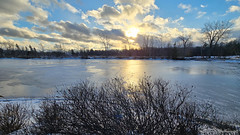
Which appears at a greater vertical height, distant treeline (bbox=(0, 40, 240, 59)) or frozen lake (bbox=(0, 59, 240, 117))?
distant treeline (bbox=(0, 40, 240, 59))

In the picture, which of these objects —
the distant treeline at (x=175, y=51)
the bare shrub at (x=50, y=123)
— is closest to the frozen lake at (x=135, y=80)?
the bare shrub at (x=50, y=123)

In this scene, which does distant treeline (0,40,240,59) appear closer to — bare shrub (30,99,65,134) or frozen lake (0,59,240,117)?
frozen lake (0,59,240,117)

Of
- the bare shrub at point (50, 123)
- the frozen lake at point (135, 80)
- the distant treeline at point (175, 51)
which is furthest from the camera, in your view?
the distant treeline at point (175, 51)

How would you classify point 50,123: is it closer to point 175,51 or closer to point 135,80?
point 135,80

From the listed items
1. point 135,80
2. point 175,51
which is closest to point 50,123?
point 135,80

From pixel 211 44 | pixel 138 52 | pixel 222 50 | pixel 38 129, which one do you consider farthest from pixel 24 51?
pixel 222 50

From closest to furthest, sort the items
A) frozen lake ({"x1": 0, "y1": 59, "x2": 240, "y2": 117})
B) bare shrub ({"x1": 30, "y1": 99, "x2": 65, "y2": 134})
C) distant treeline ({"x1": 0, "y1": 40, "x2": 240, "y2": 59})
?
bare shrub ({"x1": 30, "y1": 99, "x2": 65, "y2": 134}) < frozen lake ({"x1": 0, "y1": 59, "x2": 240, "y2": 117}) < distant treeline ({"x1": 0, "y1": 40, "x2": 240, "y2": 59})

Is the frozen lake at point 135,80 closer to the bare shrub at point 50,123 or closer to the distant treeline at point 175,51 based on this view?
the bare shrub at point 50,123

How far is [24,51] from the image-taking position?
78438mm

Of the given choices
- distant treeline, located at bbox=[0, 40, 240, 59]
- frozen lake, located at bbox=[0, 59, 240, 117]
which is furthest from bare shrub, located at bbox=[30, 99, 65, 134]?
distant treeline, located at bbox=[0, 40, 240, 59]

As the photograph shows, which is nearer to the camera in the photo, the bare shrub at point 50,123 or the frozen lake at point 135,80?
the bare shrub at point 50,123

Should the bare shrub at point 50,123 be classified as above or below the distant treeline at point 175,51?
below

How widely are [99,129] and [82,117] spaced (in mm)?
487

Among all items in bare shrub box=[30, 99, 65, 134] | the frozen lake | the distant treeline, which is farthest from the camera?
the distant treeline
